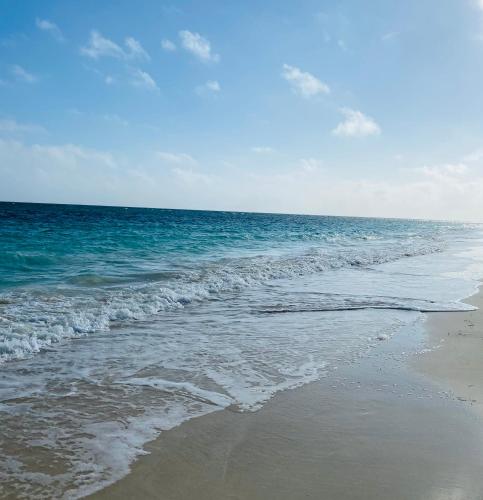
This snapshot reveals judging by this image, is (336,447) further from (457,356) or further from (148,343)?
(148,343)

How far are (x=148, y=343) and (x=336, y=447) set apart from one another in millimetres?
3800

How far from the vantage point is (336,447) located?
Answer: 141 inches

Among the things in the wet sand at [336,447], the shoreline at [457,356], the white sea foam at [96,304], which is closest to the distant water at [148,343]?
the white sea foam at [96,304]

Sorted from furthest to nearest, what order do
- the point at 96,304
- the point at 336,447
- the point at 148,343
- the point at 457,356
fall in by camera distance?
the point at 96,304, the point at 148,343, the point at 457,356, the point at 336,447

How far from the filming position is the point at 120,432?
3.81 metres

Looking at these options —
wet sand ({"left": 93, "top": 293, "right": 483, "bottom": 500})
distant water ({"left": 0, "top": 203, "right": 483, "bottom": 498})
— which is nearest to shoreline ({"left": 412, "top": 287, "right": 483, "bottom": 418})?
wet sand ({"left": 93, "top": 293, "right": 483, "bottom": 500})

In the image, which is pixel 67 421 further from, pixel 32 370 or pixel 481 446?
pixel 481 446

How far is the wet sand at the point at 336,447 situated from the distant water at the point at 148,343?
0.97 feet

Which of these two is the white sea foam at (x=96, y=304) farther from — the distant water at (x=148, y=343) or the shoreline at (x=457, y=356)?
the shoreline at (x=457, y=356)

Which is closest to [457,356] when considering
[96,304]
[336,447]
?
[336,447]

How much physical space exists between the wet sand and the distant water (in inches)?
11.7

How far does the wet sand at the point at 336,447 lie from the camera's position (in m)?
3.00

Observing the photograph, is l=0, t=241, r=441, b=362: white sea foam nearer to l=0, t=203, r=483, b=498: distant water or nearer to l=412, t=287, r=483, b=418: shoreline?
l=0, t=203, r=483, b=498: distant water

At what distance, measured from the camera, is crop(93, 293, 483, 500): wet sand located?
3.00m
